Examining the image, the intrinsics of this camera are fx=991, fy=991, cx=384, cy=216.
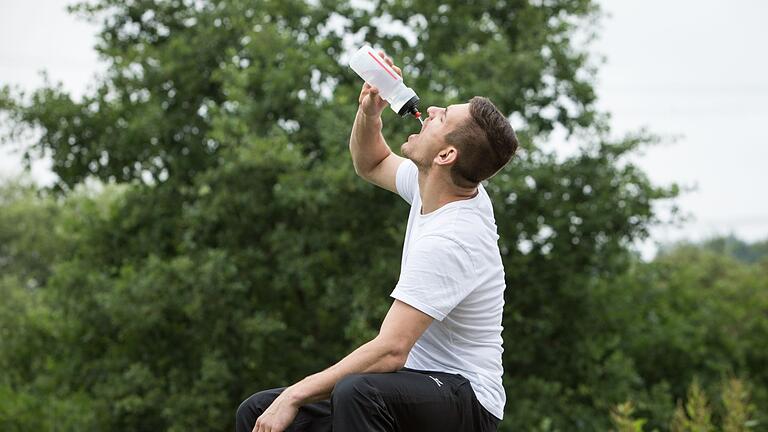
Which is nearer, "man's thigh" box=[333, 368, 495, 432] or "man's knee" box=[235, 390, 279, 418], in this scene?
"man's thigh" box=[333, 368, 495, 432]

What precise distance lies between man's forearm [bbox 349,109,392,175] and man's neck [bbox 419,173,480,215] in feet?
1.70

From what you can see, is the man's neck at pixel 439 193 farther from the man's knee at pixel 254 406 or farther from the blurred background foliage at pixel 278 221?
the blurred background foliage at pixel 278 221

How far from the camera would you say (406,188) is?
380 centimetres

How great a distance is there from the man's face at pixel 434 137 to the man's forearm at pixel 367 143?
406 millimetres

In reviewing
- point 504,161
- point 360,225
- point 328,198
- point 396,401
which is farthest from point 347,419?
point 360,225

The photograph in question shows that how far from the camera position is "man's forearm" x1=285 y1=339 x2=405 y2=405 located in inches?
117

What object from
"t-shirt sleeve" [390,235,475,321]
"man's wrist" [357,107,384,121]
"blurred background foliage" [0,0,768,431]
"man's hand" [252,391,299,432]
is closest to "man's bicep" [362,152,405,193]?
"man's wrist" [357,107,384,121]

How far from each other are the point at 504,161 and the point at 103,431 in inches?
415

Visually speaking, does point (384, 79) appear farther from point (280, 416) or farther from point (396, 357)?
point (280, 416)

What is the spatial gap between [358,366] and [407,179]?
1.03 meters

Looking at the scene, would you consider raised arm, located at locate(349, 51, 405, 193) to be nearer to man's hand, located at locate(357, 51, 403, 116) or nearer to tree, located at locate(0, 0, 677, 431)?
man's hand, located at locate(357, 51, 403, 116)

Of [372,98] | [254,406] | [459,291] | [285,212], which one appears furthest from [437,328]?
[285,212]

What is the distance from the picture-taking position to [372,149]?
3926 mm

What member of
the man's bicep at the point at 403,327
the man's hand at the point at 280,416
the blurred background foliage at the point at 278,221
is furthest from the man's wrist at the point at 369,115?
the blurred background foliage at the point at 278,221
